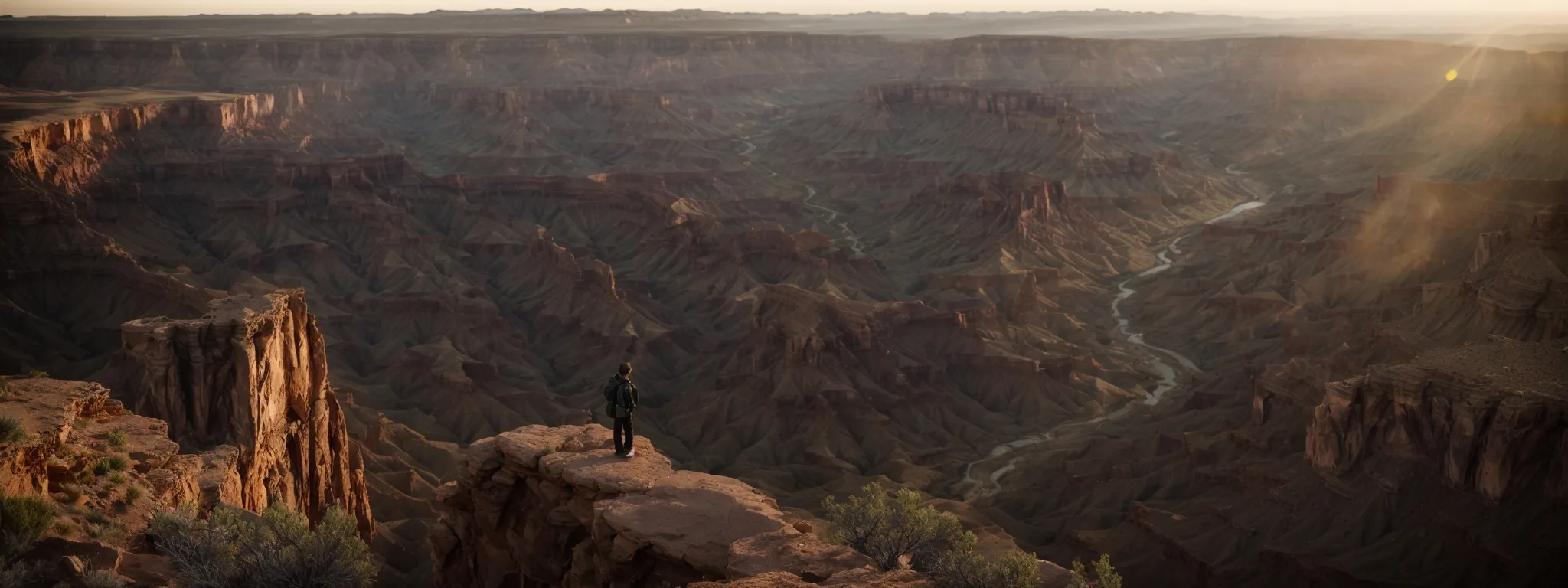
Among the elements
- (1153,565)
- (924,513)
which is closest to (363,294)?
(1153,565)

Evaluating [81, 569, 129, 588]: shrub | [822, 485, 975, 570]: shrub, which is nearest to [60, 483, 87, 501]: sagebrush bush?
[81, 569, 129, 588]: shrub

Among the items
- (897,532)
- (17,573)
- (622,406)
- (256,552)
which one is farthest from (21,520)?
(897,532)

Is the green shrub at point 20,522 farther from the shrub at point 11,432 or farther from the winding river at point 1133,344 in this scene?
the winding river at point 1133,344

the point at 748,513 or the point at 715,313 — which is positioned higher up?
the point at 748,513

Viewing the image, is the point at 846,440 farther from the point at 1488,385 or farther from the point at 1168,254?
the point at 1168,254

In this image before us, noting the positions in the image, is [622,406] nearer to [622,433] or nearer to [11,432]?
[622,433]
